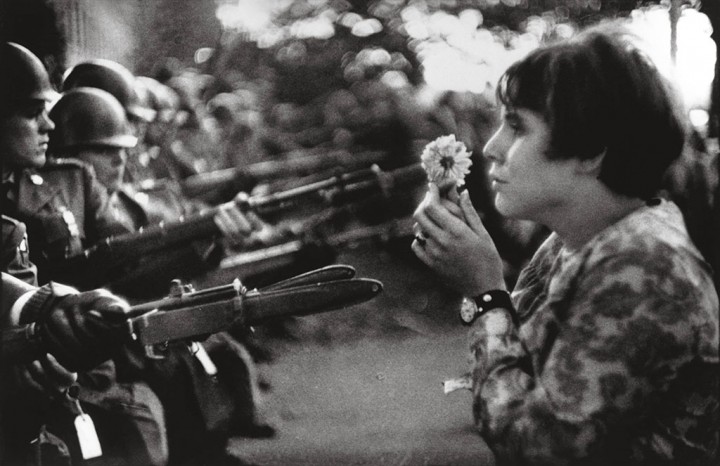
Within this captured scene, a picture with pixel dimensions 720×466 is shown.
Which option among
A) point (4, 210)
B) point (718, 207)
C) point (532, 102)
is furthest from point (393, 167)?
point (4, 210)

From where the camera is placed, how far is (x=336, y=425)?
2113mm

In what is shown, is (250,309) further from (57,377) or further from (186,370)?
(57,377)

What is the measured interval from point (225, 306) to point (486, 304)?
0.75m

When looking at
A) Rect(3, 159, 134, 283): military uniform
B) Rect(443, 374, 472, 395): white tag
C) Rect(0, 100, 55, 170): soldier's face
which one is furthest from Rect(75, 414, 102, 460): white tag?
Rect(443, 374, 472, 395): white tag

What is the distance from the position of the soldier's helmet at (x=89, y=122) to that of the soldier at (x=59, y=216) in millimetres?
35

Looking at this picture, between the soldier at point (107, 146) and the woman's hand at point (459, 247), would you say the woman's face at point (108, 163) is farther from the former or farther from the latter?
the woman's hand at point (459, 247)

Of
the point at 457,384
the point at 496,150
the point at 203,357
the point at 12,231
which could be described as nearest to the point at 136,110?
the point at 12,231

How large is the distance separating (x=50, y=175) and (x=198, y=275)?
19.8 inches

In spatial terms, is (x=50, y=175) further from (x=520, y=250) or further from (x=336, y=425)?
(x=520, y=250)

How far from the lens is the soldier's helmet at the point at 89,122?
2.19 meters

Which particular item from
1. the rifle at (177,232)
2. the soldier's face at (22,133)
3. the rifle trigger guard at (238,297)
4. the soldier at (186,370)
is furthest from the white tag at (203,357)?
the soldier's face at (22,133)

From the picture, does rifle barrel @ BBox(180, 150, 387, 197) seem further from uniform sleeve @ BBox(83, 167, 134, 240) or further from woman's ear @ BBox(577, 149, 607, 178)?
woman's ear @ BBox(577, 149, 607, 178)

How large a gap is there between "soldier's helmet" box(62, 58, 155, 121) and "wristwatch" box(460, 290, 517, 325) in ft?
3.59

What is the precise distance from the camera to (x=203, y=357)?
6.95 feet
